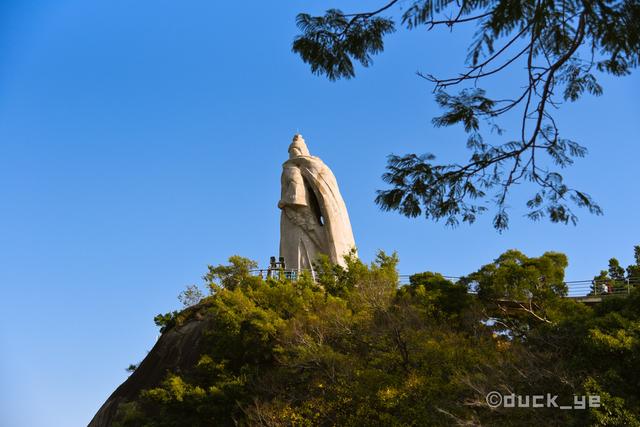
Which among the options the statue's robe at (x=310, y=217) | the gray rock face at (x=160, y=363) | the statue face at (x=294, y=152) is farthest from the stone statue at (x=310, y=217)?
the gray rock face at (x=160, y=363)

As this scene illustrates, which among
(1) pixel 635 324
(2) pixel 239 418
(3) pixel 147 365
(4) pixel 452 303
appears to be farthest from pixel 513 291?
(3) pixel 147 365

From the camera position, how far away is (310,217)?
2280 cm

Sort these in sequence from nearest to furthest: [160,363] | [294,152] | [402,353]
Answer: [402,353], [160,363], [294,152]

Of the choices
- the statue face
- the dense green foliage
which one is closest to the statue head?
the statue face

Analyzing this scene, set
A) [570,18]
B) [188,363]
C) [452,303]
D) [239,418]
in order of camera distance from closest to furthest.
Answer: [570,18]
[239,418]
[452,303]
[188,363]

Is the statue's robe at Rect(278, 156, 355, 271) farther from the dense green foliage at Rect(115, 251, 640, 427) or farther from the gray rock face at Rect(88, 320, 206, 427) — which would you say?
the gray rock face at Rect(88, 320, 206, 427)

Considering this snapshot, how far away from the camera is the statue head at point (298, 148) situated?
24.1 meters

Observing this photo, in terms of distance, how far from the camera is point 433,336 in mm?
14281

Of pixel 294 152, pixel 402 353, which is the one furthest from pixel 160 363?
pixel 402 353

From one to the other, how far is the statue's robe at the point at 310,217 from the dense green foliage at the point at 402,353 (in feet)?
10.4

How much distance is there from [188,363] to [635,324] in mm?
10892

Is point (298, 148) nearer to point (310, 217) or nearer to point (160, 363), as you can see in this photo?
point (310, 217)

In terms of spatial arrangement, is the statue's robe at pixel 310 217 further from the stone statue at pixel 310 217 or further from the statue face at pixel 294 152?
the statue face at pixel 294 152

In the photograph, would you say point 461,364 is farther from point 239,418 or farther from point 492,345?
point 239,418
